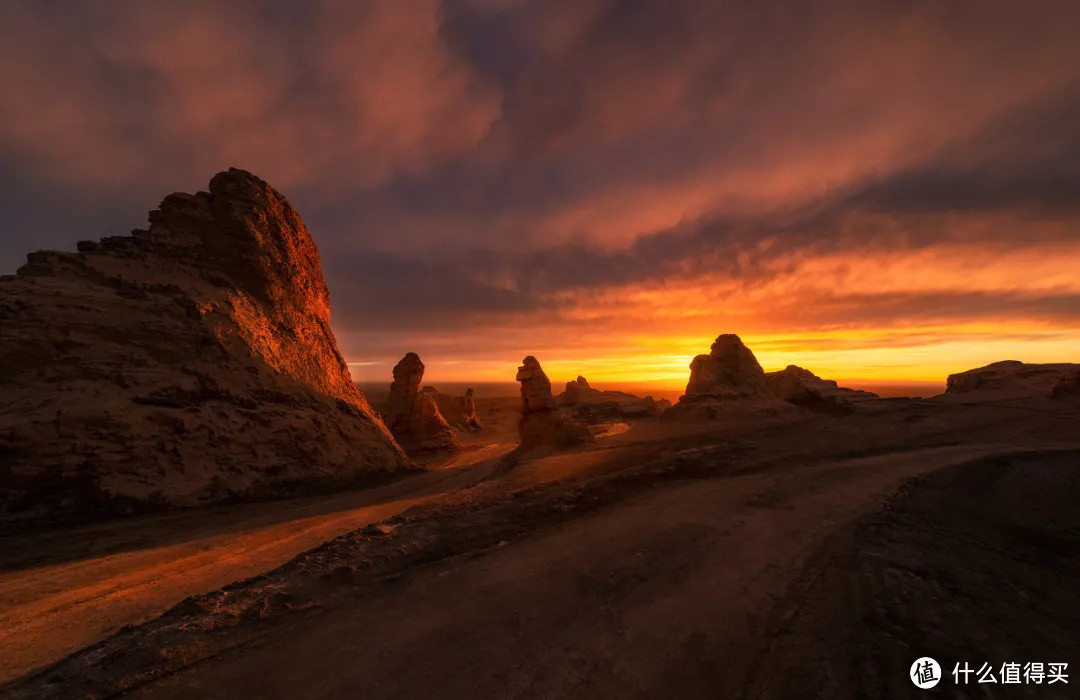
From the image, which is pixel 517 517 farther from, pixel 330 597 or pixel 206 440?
pixel 206 440

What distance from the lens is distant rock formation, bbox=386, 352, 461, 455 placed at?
34.1m

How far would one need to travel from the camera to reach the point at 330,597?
6.16 metres

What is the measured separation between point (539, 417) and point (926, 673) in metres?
21.8

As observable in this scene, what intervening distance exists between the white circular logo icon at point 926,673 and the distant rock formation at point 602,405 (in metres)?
37.5

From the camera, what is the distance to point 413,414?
113ft

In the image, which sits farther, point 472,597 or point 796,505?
point 796,505

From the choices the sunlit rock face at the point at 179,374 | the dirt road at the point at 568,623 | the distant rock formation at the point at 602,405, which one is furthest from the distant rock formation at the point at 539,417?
the distant rock formation at the point at 602,405

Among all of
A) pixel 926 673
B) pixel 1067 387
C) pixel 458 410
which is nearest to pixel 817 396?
pixel 1067 387

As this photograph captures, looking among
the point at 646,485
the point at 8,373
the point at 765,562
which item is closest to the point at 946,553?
the point at 765,562

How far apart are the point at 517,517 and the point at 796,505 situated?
7073 millimetres

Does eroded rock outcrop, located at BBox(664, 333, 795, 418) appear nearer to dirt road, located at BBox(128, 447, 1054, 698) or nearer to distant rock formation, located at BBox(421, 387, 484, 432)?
dirt road, located at BBox(128, 447, 1054, 698)

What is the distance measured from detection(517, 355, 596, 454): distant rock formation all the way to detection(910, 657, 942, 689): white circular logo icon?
64.7 ft

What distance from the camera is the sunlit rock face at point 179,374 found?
11.6 meters

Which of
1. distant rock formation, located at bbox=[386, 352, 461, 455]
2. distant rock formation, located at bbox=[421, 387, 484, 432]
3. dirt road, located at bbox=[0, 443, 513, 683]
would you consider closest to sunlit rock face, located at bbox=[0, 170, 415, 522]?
dirt road, located at bbox=[0, 443, 513, 683]
